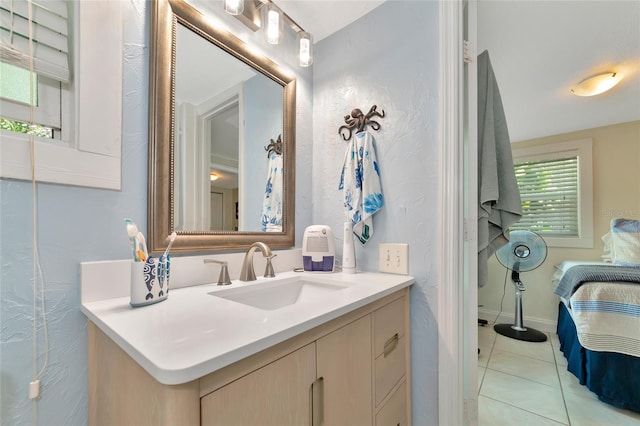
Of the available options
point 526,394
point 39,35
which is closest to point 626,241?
point 526,394

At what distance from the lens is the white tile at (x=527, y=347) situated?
82.9 inches

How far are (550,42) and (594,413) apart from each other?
85.3 inches

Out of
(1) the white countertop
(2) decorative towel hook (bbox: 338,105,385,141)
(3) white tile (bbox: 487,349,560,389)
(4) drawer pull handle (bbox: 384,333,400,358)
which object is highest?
(2) decorative towel hook (bbox: 338,105,385,141)

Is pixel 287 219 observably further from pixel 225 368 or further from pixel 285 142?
pixel 225 368

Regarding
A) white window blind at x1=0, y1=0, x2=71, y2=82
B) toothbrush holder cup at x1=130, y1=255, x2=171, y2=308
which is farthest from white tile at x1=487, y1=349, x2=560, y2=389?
white window blind at x1=0, y1=0, x2=71, y2=82

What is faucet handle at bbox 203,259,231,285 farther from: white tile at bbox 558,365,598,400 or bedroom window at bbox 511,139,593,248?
bedroom window at bbox 511,139,593,248

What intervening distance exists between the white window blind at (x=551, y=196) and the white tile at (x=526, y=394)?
6.34ft

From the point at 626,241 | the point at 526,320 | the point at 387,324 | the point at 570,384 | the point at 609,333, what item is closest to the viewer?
the point at 387,324

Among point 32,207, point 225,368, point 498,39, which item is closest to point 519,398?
point 225,368

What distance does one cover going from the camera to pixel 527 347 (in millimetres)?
2246

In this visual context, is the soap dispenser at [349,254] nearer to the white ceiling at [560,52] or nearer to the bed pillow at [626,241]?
the white ceiling at [560,52]

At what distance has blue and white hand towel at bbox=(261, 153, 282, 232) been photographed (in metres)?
1.21

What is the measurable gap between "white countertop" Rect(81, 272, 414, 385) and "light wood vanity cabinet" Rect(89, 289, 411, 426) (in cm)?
4

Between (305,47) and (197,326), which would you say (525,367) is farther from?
(305,47)
